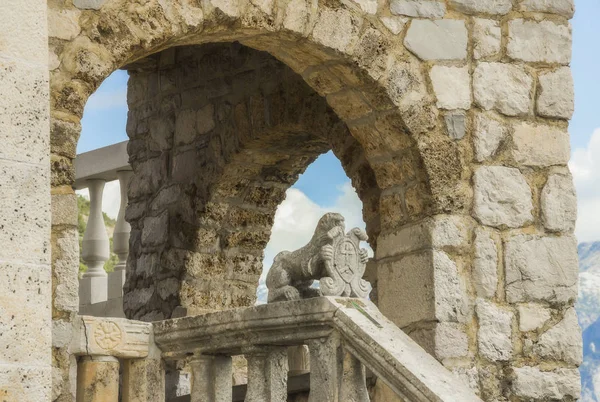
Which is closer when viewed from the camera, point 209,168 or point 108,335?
point 108,335

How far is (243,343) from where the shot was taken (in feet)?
13.6

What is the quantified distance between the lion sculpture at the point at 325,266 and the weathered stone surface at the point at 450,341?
88 cm

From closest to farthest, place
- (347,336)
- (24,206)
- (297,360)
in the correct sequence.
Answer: (24,206)
(347,336)
(297,360)

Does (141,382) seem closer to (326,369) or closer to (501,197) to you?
(326,369)

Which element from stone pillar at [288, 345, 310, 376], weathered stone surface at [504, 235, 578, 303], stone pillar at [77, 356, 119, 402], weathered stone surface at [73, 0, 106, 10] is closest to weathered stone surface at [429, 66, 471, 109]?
weathered stone surface at [504, 235, 578, 303]

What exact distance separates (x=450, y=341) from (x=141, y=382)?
5.38ft

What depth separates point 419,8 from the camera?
18.7 feet

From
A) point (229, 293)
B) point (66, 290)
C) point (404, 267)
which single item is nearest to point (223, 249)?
point (229, 293)

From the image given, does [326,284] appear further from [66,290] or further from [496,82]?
[496,82]

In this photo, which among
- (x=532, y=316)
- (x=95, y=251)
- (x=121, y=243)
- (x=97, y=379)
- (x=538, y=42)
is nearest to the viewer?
(x=97, y=379)

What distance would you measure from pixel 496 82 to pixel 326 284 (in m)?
1.80

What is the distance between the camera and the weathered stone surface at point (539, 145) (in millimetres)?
5855

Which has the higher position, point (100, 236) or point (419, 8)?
point (419, 8)

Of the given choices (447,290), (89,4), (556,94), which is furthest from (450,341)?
(89,4)
